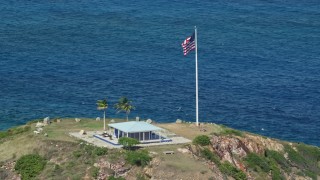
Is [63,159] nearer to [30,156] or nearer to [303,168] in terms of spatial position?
[30,156]

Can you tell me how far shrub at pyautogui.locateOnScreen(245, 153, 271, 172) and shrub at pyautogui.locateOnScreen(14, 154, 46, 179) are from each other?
29.9 m

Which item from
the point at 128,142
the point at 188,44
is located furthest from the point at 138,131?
the point at 188,44

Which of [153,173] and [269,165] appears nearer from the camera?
[153,173]

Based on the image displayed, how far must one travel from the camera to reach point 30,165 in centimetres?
15888

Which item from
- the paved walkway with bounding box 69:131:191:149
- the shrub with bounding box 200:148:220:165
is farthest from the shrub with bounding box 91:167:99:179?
the shrub with bounding box 200:148:220:165

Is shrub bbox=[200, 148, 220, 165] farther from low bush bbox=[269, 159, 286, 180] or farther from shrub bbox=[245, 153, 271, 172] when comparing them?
low bush bbox=[269, 159, 286, 180]

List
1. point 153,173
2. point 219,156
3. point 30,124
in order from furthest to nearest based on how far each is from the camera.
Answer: point 30,124
point 219,156
point 153,173

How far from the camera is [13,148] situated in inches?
6501

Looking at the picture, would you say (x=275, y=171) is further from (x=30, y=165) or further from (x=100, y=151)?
(x=30, y=165)

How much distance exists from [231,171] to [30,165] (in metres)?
27.6

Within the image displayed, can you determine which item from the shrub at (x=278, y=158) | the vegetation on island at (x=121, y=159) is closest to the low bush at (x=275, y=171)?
the vegetation on island at (x=121, y=159)

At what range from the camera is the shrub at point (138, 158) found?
15600cm

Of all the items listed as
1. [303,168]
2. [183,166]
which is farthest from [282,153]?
[183,166]

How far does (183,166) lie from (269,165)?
21.5 meters
